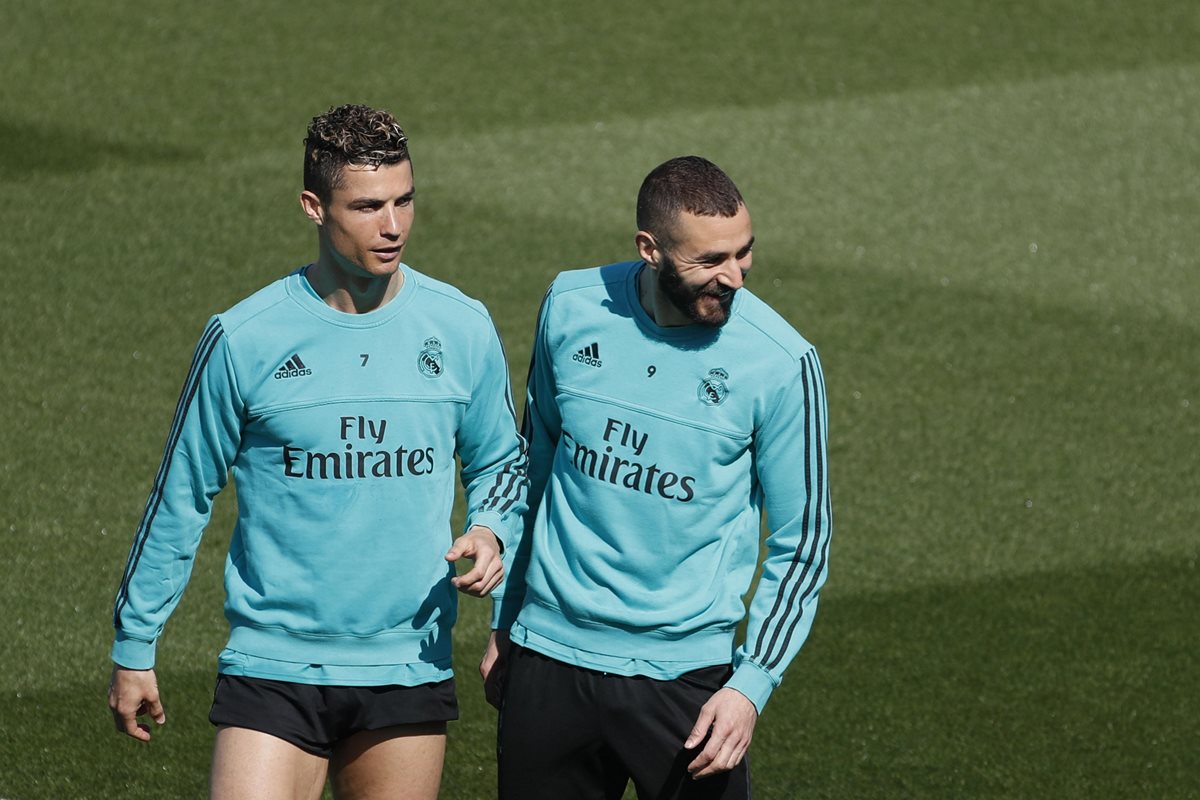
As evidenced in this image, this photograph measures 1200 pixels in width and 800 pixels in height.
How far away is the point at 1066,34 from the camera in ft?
47.9

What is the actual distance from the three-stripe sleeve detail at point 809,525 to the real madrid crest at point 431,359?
0.80m

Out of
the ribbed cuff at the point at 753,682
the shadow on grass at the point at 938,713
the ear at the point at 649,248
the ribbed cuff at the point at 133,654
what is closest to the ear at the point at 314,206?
the ear at the point at 649,248

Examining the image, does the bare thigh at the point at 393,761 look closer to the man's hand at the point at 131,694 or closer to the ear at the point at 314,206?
the man's hand at the point at 131,694

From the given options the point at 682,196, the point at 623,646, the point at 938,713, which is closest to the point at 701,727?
the point at 623,646

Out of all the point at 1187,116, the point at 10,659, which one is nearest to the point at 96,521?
the point at 10,659

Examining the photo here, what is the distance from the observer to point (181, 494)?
3738 mm

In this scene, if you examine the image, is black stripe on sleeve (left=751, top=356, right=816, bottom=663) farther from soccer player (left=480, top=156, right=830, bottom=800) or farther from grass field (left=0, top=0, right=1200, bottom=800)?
grass field (left=0, top=0, right=1200, bottom=800)

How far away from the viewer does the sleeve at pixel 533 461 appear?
13.0 ft

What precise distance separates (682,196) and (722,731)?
3.71 feet

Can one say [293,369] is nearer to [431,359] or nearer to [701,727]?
[431,359]

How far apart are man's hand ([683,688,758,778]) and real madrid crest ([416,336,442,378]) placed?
0.94 m

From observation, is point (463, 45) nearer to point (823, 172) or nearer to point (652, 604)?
point (823, 172)

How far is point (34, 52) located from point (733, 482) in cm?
1025

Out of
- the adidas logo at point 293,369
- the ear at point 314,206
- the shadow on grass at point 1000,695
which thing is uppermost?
the ear at point 314,206
